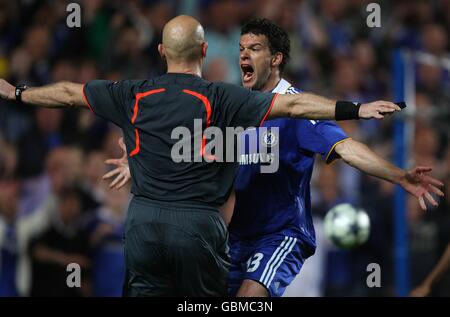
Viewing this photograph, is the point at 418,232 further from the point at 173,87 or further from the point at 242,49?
the point at 173,87

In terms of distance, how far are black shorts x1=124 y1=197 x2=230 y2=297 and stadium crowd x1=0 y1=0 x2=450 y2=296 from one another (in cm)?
350

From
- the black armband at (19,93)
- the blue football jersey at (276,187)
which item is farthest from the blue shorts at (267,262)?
the black armband at (19,93)

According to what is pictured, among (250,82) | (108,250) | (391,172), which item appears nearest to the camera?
(391,172)

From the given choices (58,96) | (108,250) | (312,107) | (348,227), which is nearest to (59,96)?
(58,96)

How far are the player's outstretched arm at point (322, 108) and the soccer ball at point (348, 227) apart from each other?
2718mm

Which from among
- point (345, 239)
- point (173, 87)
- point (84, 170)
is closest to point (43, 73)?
point (84, 170)

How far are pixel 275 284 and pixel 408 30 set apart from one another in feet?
23.6

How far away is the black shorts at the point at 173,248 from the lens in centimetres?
531

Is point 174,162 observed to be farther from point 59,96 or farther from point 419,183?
point 419,183

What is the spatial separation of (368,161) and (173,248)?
4.10 ft

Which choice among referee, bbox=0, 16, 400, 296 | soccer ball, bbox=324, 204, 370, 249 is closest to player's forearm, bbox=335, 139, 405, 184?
referee, bbox=0, 16, 400, 296

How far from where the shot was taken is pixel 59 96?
5523 millimetres

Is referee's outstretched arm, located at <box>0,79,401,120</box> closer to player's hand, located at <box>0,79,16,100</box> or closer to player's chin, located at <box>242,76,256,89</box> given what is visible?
player's hand, located at <box>0,79,16,100</box>
